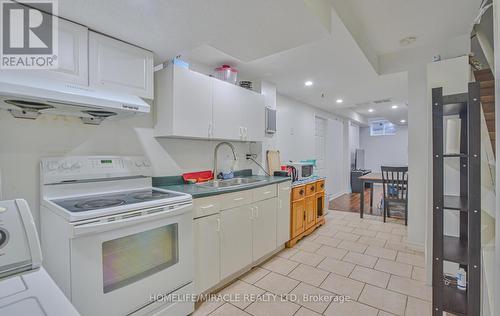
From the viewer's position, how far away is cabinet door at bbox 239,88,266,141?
2.76 metres

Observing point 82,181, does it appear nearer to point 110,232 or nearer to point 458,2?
point 110,232

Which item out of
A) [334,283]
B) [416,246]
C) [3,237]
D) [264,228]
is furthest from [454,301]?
[3,237]

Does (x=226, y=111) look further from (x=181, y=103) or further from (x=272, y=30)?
(x=272, y=30)

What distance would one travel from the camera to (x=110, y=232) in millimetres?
1298

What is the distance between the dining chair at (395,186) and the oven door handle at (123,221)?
374 cm

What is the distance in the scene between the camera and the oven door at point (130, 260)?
1.22 m

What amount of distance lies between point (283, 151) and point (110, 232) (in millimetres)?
3077

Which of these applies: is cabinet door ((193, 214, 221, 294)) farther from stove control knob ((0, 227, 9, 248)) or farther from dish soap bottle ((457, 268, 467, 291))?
dish soap bottle ((457, 268, 467, 291))

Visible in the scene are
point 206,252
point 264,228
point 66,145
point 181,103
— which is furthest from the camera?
point 264,228

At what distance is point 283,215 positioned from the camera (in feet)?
9.33

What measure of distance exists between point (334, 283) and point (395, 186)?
2612 mm

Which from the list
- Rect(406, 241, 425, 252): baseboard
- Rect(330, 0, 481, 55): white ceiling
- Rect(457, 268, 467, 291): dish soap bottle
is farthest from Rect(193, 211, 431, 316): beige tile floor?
Rect(330, 0, 481, 55): white ceiling

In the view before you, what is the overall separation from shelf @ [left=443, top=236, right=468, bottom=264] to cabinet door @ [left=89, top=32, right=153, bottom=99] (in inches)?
94.5

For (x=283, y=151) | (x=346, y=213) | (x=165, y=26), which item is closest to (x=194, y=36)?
(x=165, y=26)
